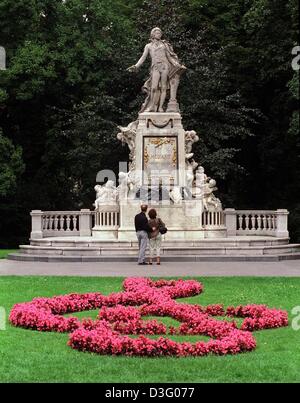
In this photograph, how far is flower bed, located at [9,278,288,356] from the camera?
9.92m

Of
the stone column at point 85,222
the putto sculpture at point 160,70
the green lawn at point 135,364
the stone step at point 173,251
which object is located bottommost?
the green lawn at point 135,364

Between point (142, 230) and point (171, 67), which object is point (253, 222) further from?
point (142, 230)

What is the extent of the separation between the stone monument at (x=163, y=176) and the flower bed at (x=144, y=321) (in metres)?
11.7

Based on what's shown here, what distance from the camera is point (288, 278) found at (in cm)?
1795

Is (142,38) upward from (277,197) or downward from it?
upward

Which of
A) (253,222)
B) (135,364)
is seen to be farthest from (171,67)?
(135,364)

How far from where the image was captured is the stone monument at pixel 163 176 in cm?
2769

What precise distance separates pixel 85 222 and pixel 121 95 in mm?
11729

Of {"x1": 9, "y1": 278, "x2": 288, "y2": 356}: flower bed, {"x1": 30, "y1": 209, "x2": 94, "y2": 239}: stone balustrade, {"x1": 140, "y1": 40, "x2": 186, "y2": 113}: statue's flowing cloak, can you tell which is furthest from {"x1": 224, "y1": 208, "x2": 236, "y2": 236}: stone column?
{"x1": 9, "y1": 278, "x2": 288, "y2": 356}: flower bed

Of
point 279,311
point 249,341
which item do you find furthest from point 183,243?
point 249,341

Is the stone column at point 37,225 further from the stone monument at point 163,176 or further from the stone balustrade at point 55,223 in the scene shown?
the stone monument at point 163,176

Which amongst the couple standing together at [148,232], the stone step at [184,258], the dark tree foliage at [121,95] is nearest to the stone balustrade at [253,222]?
the stone step at [184,258]
